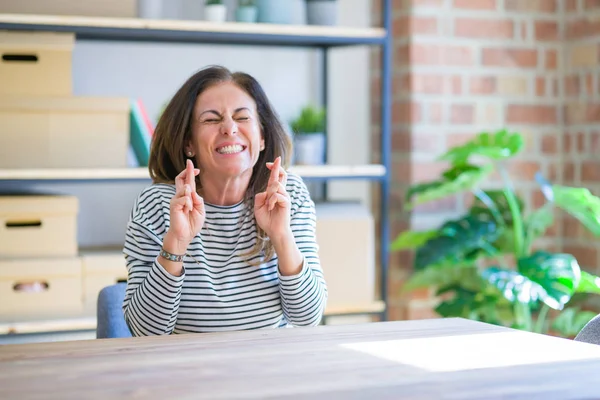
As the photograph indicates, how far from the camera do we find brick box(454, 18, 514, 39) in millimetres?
3391

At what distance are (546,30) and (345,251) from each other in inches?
46.6

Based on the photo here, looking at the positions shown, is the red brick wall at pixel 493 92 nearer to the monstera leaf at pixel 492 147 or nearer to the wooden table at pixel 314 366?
the monstera leaf at pixel 492 147

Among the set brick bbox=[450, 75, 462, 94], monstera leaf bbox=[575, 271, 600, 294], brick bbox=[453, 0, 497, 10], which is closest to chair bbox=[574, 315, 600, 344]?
monstera leaf bbox=[575, 271, 600, 294]

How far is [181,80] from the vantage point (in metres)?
3.31

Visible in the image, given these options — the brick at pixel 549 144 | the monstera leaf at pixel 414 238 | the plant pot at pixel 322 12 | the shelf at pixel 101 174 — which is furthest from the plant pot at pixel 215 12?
the brick at pixel 549 144

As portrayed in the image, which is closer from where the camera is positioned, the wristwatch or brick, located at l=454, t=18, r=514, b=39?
the wristwatch

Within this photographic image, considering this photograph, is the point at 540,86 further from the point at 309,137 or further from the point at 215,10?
the point at 215,10

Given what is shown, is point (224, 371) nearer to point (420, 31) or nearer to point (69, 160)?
point (69, 160)

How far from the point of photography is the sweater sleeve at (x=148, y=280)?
1.79 m

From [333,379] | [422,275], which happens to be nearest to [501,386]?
[333,379]

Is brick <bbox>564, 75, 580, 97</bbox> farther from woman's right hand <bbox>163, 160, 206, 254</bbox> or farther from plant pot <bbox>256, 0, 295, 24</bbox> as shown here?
woman's right hand <bbox>163, 160, 206, 254</bbox>

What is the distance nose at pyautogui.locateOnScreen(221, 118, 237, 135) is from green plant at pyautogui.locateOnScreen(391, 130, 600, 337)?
103 cm

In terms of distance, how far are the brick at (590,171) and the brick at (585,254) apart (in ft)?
0.80

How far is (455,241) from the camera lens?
115 inches
